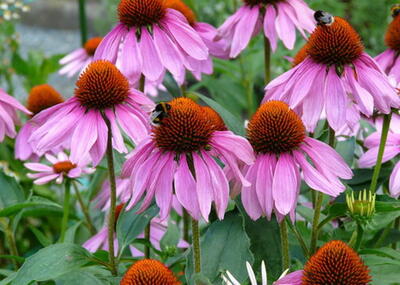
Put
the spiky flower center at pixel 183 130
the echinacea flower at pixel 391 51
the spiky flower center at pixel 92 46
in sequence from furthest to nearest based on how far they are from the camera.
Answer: the spiky flower center at pixel 92 46, the echinacea flower at pixel 391 51, the spiky flower center at pixel 183 130

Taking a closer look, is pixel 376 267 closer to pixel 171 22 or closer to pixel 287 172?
pixel 287 172

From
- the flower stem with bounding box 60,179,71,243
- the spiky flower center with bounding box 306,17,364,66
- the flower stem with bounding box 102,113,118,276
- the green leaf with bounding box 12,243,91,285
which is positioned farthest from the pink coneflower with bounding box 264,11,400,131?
the flower stem with bounding box 60,179,71,243

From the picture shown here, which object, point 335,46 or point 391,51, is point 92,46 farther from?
point 335,46

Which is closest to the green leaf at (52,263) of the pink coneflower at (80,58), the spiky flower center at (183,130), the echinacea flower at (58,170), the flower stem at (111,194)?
the flower stem at (111,194)

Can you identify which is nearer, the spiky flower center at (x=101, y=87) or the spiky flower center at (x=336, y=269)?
the spiky flower center at (x=336, y=269)

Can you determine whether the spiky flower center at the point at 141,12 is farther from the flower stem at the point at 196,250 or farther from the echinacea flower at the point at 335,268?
the echinacea flower at the point at 335,268
